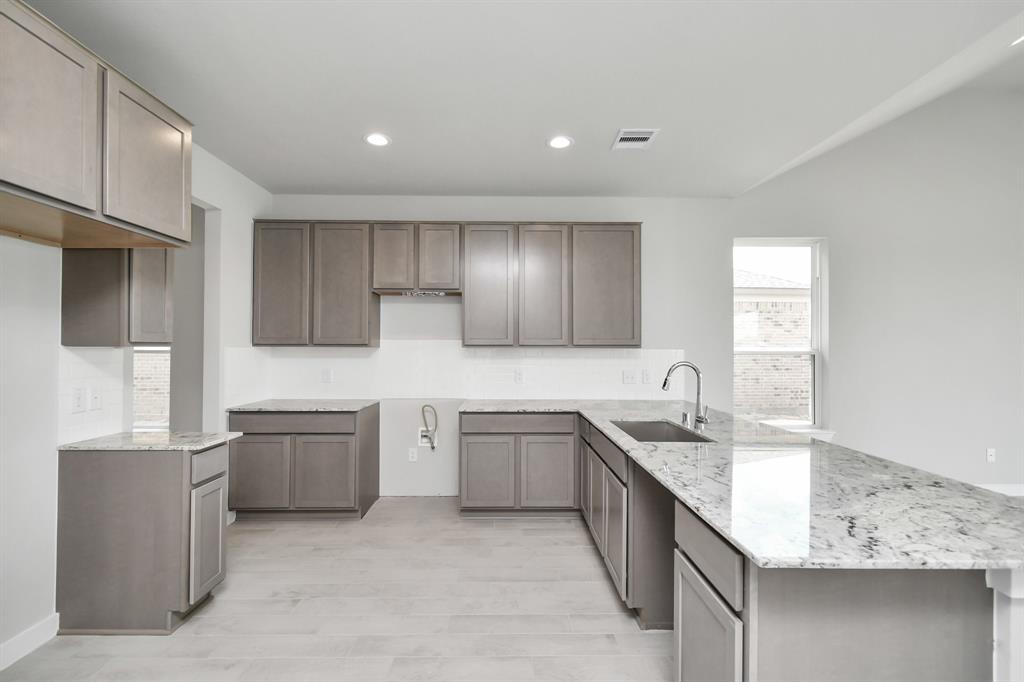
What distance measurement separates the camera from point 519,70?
233cm

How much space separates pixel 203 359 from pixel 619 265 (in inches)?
132

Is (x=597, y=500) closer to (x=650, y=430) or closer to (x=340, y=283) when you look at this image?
(x=650, y=430)

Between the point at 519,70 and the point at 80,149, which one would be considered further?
the point at 519,70

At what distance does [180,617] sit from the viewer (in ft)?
7.78

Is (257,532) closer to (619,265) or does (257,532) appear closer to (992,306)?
(619,265)

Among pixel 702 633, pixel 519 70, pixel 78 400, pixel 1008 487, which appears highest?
pixel 519 70

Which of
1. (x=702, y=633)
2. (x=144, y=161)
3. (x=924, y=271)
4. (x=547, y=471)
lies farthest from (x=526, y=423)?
(x=924, y=271)

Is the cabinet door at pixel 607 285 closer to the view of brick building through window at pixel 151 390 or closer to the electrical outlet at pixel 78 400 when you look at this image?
the electrical outlet at pixel 78 400

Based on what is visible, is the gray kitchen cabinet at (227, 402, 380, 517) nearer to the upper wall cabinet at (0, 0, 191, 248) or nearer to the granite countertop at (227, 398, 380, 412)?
the granite countertop at (227, 398, 380, 412)

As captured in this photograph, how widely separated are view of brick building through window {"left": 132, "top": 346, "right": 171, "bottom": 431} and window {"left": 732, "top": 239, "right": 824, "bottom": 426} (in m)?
5.25

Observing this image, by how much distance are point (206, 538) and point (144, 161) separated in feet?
5.91

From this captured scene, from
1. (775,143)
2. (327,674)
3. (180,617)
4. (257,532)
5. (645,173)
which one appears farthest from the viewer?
(645,173)

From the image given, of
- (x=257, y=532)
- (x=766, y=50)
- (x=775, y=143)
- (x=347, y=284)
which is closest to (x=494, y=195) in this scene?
(x=347, y=284)

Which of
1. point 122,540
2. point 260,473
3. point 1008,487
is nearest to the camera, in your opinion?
point 122,540
